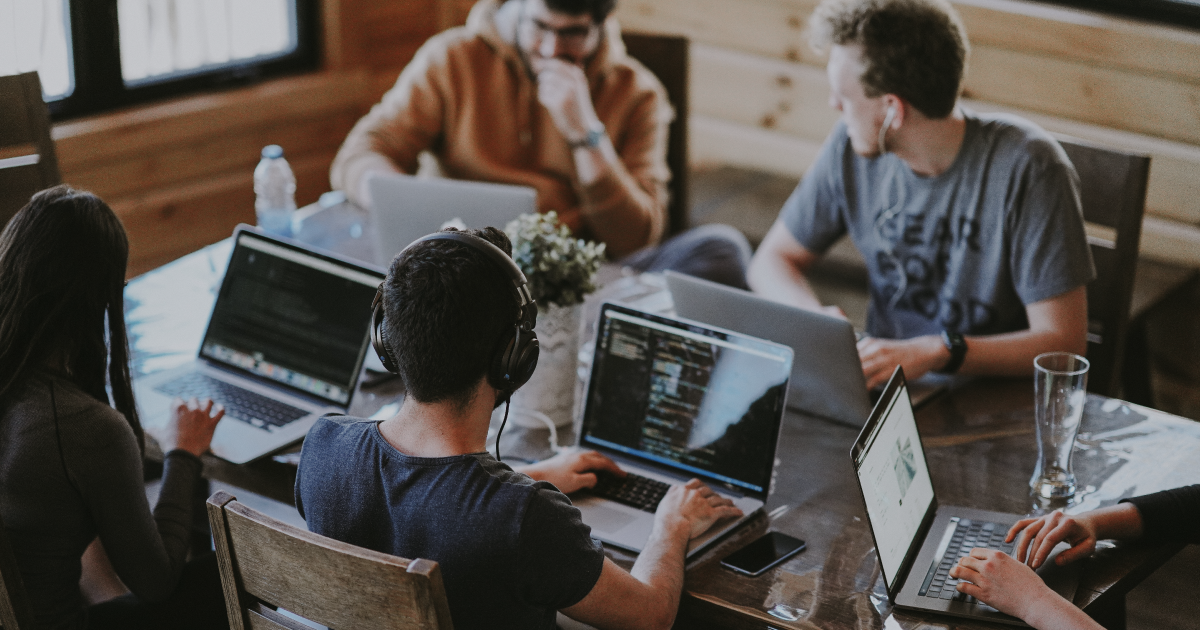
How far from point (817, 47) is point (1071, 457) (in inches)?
34.8

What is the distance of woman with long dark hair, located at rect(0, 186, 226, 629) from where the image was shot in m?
1.48

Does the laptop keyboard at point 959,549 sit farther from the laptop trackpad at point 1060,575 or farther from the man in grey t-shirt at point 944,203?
the man in grey t-shirt at point 944,203

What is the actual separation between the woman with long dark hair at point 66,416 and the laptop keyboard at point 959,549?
3.30 ft

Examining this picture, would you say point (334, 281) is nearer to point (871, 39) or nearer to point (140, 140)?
point (871, 39)

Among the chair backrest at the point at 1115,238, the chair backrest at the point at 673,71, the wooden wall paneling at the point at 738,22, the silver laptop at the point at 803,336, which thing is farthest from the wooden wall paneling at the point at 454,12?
the silver laptop at the point at 803,336

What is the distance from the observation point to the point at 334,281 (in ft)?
6.23

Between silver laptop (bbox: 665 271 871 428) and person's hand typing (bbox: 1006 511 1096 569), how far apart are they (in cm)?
36

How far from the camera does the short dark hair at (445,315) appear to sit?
1.19m

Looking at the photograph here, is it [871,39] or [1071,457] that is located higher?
[871,39]

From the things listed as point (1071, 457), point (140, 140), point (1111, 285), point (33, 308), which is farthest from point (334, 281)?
point (140, 140)

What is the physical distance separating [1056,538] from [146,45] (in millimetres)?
3046

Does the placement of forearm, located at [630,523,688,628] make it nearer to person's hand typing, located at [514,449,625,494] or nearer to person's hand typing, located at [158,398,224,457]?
person's hand typing, located at [514,449,625,494]

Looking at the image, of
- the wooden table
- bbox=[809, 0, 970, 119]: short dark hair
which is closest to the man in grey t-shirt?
bbox=[809, 0, 970, 119]: short dark hair

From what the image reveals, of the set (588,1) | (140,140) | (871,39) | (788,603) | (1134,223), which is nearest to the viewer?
(788,603)
